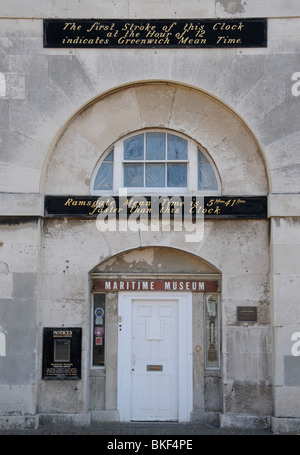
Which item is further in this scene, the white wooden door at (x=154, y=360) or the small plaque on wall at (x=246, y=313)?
the white wooden door at (x=154, y=360)

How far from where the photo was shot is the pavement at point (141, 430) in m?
10.8

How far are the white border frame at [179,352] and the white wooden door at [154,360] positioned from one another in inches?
3.9

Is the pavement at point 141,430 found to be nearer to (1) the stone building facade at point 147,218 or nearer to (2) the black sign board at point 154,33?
(1) the stone building facade at point 147,218

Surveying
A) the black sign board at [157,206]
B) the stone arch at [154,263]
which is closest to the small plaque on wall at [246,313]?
the stone arch at [154,263]

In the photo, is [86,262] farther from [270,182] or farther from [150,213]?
[270,182]

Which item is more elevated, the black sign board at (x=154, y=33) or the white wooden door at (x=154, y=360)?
the black sign board at (x=154, y=33)

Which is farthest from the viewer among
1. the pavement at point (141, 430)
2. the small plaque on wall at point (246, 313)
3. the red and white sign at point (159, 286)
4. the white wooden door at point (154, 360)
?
the red and white sign at point (159, 286)

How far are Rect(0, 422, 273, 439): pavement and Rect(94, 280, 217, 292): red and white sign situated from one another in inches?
103

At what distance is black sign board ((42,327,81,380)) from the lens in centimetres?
1135

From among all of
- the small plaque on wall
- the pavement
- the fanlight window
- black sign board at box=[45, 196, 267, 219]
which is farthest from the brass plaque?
the fanlight window

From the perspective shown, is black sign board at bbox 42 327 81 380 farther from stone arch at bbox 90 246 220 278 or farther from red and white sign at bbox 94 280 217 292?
stone arch at bbox 90 246 220 278

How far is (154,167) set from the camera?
1206 cm
